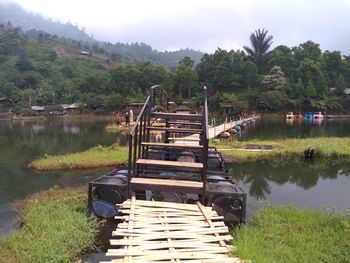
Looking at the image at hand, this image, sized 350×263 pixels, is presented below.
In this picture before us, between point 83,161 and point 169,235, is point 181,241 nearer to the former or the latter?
point 169,235

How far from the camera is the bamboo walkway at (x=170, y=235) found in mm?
4414

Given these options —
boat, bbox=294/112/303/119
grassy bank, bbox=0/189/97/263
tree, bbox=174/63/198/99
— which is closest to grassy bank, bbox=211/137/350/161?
grassy bank, bbox=0/189/97/263

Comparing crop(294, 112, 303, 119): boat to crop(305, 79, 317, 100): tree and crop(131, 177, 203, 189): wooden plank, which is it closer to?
crop(305, 79, 317, 100): tree

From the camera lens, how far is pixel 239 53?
223 ft

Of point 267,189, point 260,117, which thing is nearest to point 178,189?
point 267,189

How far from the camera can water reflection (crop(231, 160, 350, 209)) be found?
12422 mm

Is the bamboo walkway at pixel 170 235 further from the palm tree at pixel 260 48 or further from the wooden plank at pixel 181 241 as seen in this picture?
the palm tree at pixel 260 48

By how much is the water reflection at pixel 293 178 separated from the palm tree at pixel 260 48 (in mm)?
53716

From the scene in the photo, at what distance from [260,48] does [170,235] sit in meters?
68.4

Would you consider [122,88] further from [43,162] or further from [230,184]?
[230,184]

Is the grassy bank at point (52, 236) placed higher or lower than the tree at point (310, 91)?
lower

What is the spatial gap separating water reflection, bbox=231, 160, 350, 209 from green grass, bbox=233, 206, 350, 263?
353 cm

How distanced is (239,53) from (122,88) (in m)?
22.1

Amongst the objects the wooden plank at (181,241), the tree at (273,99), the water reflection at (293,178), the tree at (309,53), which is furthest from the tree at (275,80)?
the wooden plank at (181,241)
